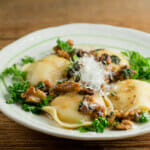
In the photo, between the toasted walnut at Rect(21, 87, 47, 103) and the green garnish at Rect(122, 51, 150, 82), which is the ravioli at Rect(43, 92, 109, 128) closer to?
the toasted walnut at Rect(21, 87, 47, 103)

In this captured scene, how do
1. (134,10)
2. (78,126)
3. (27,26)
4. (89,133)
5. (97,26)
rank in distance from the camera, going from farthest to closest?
(134,10), (27,26), (97,26), (78,126), (89,133)

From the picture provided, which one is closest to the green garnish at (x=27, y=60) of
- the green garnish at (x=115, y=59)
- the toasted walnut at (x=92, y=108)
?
the green garnish at (x=115, y=59)

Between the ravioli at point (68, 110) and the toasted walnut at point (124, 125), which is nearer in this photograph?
the toasted walnut at point (124, 125)

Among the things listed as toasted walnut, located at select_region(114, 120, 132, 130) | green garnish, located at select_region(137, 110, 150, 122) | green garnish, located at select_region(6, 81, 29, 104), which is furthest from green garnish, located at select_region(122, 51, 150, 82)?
green garnish, located at select_region(6, 81, 29, 104)

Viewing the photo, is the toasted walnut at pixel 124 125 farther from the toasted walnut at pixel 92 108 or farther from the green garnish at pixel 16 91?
the green garnish at pixel 16 91

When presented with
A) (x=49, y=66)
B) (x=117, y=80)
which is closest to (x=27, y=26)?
(x=49, y=66)

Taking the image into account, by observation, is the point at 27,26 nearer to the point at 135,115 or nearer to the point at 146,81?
the point at 146,81
